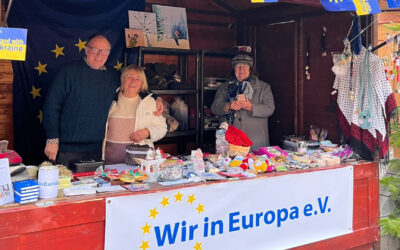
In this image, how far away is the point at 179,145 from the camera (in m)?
5.23

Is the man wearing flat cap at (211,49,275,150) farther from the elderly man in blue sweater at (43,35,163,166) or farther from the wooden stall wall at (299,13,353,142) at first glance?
the elderly man in blue sweater at (43,35,163,166)

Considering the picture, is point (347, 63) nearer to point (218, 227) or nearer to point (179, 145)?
point (218, 227)

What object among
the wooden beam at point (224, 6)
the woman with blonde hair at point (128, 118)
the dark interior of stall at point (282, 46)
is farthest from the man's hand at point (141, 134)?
the wooden beam at point (224, 6)

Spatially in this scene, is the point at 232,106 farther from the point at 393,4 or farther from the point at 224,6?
the point at 224,6

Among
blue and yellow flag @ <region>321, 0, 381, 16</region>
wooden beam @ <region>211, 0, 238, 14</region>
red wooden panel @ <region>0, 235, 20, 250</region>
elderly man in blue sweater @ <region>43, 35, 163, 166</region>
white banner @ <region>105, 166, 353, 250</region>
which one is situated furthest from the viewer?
wooden beam @ <region>211, 0, 238, 14</region>

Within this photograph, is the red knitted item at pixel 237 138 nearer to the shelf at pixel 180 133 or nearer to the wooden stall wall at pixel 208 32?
the shelf at pixel 180 133

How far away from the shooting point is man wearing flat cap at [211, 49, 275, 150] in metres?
4.22

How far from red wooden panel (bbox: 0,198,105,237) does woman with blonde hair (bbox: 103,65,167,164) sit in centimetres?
132

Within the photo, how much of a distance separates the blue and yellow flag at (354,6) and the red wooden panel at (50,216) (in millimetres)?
2043

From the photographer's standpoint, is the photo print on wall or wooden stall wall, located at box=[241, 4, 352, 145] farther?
the photo print on wall

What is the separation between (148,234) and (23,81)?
2.39m

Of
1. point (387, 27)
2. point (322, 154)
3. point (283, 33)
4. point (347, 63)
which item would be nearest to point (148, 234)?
point (322, 154)

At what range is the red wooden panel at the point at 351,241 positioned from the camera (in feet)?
10.6

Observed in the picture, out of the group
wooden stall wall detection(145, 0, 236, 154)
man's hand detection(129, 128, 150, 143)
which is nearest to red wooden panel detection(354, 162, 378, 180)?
man's hand detection(129, 128, 150, 143)
